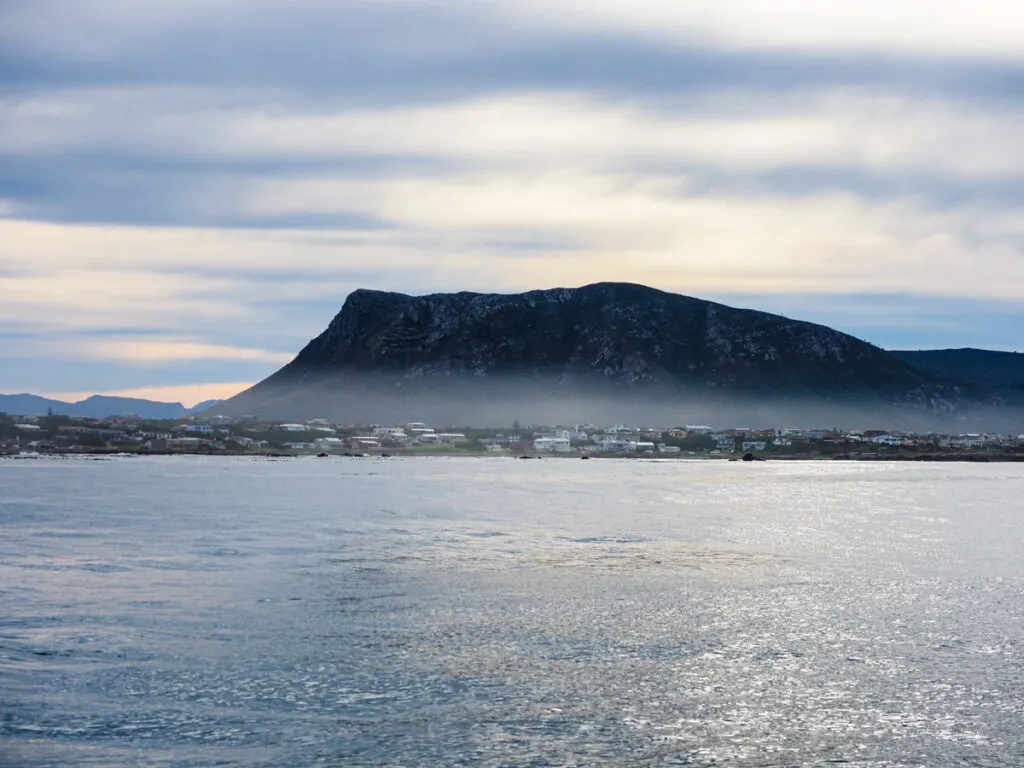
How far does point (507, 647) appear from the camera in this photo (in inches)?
1416

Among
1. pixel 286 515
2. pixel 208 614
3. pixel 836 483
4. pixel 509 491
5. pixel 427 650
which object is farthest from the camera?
pixel 836 483

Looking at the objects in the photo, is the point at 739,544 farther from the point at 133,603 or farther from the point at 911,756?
the point at 911,756

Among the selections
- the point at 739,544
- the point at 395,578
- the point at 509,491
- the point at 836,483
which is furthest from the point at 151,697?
the point at 836,483

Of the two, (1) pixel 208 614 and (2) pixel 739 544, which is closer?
(1) pixel 208 614

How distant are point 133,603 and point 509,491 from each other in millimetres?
93878

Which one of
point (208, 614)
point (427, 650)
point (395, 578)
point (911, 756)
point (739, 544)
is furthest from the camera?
point (739, 544)

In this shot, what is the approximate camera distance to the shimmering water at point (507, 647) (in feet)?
84.0

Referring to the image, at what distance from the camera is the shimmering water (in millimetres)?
25594

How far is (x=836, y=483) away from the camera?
17238 cm

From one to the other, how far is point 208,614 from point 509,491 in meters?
95.6

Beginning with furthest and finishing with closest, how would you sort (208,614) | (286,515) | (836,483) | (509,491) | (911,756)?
(836,483) → (509,491) → (286,515) → (208,614) → (911,756)

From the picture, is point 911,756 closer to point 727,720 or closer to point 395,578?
point 727,720

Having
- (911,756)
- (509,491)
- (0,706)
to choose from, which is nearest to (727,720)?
(911,756)

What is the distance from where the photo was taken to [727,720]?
27438 mm
